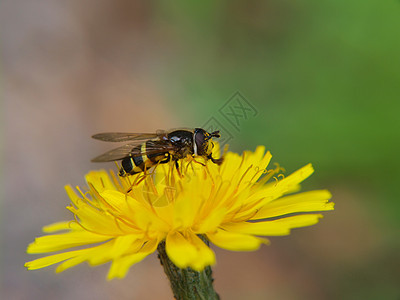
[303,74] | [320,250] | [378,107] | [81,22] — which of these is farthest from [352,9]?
[81,22]

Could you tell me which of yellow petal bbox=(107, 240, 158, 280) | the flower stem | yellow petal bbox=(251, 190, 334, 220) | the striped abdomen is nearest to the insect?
the striped abdomen

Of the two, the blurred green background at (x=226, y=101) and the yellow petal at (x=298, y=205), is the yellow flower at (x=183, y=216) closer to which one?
the yellow petal at (x=298, y=205)

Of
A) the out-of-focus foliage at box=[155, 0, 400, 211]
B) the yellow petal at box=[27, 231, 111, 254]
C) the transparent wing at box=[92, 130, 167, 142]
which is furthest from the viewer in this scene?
the out-of-focus foliage at box=[155, 0, 400, 211]

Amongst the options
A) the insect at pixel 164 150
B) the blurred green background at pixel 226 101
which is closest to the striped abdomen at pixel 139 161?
the insect at pixel 164 150

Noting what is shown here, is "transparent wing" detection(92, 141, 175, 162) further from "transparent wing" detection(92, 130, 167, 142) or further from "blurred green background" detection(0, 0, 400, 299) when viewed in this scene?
"blurred green background" detection(0, 0, 400, 299)

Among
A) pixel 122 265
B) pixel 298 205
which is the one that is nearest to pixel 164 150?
pixel 298 205

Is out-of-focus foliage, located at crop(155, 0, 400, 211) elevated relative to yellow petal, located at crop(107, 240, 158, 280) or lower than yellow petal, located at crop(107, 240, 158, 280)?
elevated

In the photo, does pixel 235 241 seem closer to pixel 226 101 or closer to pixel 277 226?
pixel 277 226

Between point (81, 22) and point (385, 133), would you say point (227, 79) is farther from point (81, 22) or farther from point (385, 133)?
point (81, 22)
